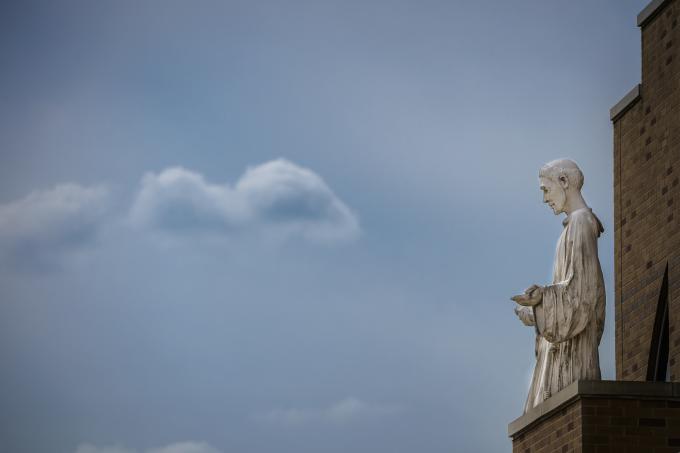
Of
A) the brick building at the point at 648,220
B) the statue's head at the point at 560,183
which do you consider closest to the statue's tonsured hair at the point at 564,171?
the statue's head at the point at 560,183

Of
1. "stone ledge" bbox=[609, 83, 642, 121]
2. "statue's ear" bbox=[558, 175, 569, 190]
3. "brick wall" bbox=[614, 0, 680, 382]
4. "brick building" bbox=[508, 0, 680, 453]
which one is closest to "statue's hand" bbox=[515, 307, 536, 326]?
"brick building" bbox=[508, 0, 680, 453]

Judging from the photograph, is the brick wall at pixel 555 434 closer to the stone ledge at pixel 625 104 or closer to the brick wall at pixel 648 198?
the brick wall at pixel 648 198

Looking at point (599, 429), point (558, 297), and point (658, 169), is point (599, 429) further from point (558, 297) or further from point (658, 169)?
point (658, 169)

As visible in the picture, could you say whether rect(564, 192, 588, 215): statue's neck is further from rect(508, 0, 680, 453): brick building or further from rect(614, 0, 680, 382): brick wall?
rect(614, 0, 680, 382): brick wall

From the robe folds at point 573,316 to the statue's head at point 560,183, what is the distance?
0.40m

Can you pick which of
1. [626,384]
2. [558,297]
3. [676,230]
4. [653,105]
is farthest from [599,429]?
[653,105]

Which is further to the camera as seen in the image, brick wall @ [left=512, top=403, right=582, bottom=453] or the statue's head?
the statue's head

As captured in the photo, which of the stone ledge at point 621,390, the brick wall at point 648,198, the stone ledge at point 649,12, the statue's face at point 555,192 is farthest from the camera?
the stone ledge at point 649,12

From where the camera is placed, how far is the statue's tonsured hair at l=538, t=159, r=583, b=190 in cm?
1886

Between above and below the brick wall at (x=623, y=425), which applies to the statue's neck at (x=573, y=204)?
above

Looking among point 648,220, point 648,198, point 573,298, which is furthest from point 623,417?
point 648,198

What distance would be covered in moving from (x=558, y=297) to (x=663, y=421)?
2.02m

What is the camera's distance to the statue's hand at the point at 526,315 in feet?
60.4

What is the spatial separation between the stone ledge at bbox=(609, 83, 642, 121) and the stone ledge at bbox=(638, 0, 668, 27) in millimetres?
994
